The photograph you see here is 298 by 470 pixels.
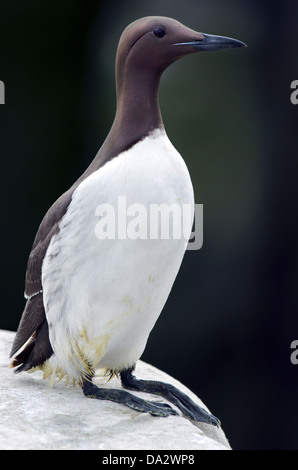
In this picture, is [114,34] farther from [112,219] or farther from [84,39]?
[112,219]

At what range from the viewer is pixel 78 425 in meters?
2.28

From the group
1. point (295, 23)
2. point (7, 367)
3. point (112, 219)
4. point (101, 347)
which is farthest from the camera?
point (295, 23)

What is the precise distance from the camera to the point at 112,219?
2.34 meters

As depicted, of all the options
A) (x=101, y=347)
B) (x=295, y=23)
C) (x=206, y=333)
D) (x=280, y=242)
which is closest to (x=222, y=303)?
(x=206, y=333)

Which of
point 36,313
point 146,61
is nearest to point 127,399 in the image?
point 36,313

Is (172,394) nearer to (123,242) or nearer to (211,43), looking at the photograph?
(123,242)

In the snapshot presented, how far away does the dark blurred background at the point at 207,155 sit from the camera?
4.82 metres

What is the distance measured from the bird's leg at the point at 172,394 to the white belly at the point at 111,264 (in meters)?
0.25

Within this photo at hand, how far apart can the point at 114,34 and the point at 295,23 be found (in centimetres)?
122

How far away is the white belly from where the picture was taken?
7.69 feet

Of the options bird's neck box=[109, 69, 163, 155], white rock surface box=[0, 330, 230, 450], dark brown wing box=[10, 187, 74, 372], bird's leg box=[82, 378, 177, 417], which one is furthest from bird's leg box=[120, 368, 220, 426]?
bird's neck box=[109, 69, 163, 155]

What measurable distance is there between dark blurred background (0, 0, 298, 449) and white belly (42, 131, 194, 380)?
239 centimetres

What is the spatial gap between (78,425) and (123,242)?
0.60 metres

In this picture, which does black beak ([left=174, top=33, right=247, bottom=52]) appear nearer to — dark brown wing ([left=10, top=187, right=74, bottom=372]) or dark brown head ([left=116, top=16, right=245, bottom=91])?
dark brown head ([left=116, top=16, right=245, bottom=91])
